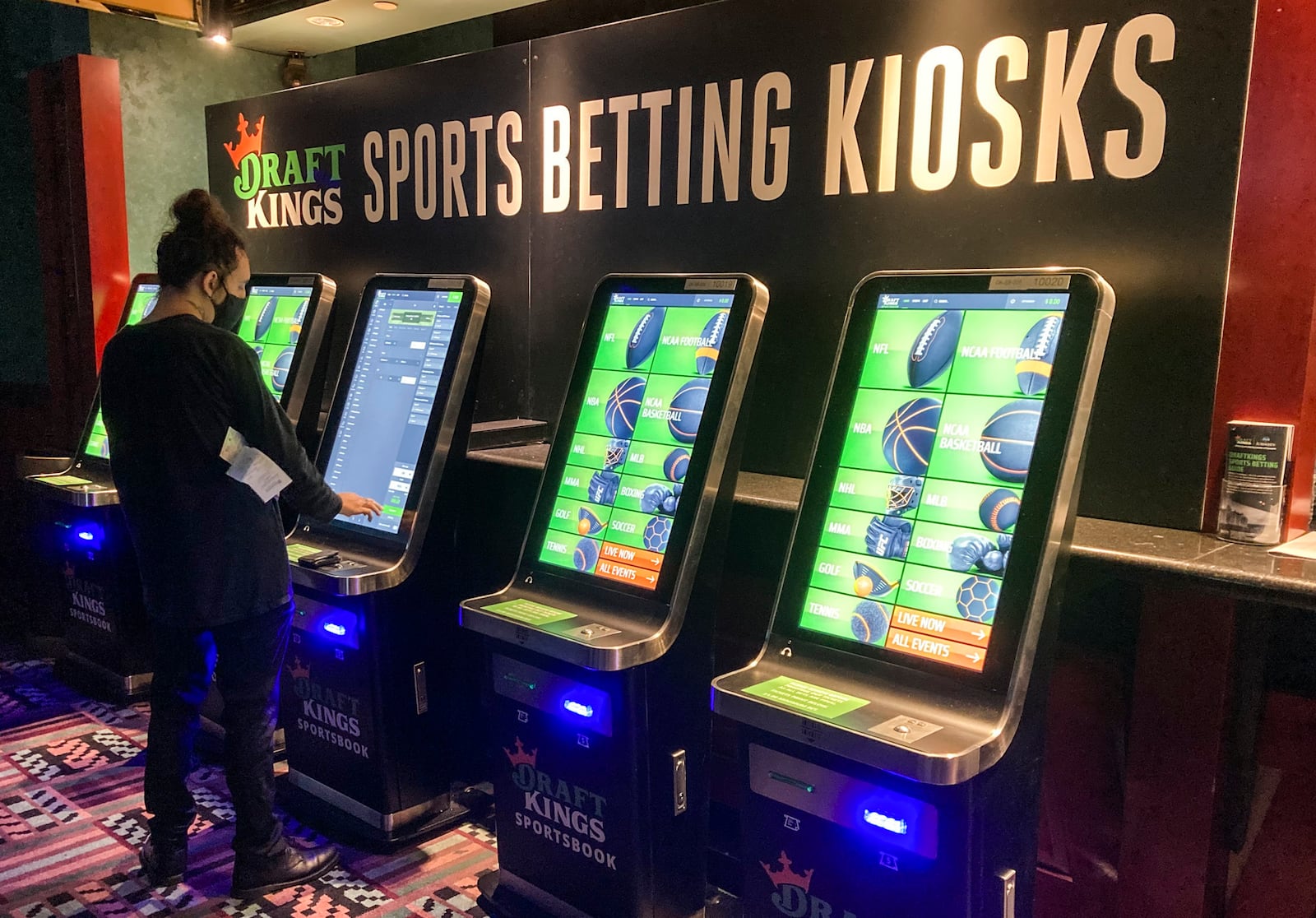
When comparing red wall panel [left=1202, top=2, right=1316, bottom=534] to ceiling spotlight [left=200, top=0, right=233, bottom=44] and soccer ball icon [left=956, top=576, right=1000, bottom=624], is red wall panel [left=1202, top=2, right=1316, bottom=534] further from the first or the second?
ceiling spotlight [left=200, top=0, right=233, bottom=44]

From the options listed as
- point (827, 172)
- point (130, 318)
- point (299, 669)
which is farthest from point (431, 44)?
point (827, 172)

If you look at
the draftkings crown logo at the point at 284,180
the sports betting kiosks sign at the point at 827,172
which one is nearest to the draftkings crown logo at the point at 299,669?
the sports betting kiosks sign at the point at 827,172

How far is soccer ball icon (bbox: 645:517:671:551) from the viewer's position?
2330mm

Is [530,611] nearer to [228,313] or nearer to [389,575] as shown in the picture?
[389,575]

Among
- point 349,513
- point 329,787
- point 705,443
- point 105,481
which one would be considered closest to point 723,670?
point 705,443

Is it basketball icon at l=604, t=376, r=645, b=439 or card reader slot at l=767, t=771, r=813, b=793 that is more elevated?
basketball icon at l=604, t=376, r=645, b=439

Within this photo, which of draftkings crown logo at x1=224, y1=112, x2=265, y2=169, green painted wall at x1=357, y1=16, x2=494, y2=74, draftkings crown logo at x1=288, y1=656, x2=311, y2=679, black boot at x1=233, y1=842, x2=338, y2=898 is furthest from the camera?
green painted wall at x1=357, y1=16, x2=494, y2=74

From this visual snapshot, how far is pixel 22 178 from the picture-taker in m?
5.29

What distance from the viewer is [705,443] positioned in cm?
227

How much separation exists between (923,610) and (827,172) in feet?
4.15

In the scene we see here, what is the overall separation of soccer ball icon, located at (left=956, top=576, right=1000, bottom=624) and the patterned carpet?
176 centimetres

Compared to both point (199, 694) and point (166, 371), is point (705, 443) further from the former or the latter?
point (199, 694)

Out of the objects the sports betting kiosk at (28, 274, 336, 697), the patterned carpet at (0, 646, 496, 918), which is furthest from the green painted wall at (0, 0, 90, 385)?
the patterned carpet at (0, 646, 496, 918)

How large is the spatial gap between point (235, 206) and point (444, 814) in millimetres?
3076
